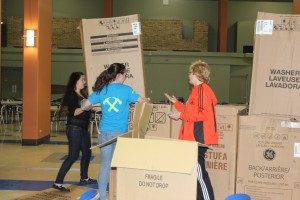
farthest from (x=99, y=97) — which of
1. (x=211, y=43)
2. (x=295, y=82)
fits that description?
(x=211, y=43)

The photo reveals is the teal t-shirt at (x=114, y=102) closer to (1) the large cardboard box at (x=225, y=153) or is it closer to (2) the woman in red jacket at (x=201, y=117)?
(2) the woman in red jacket at (x=201, y=117)

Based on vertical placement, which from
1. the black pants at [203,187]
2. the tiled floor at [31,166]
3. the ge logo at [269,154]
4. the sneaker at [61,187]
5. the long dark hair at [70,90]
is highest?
the long dark hair at [70,90]

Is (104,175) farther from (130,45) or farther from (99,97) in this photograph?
(130,45)

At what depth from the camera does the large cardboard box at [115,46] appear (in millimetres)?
4414

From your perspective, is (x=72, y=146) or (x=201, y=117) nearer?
(x=201, y=117)

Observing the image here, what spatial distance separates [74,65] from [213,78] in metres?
5.65

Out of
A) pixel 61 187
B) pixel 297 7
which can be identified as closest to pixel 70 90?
pixel 61 187

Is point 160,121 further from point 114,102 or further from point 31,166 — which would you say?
point 31,166

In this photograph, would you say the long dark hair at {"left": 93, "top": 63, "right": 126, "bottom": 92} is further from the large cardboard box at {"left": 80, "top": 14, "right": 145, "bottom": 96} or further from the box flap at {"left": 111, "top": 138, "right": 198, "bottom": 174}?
the box flap at {"left": 111, "top": 138, "right": 198, "bottom": 174}

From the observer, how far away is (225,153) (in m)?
4.01

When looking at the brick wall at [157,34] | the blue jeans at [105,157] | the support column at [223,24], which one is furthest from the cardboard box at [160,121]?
the support column at [223,24]

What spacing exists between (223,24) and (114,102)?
14.4 meters

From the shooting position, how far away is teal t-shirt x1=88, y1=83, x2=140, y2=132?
3.94m

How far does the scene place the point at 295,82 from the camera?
3.87 m
